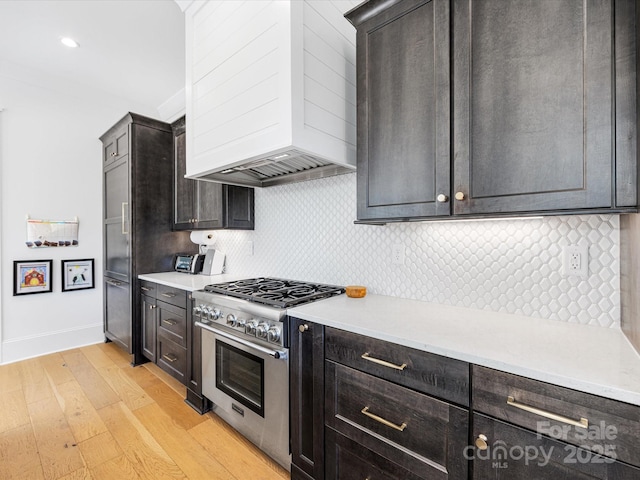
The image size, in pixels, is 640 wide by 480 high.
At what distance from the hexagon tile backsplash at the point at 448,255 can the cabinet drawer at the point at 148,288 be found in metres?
1.01

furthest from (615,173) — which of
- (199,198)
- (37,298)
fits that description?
(37,298)

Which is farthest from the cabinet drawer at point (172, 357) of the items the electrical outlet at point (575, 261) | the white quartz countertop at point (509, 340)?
the electrical outlet at point (575, 261)

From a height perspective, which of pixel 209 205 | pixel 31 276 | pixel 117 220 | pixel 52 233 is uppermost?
pixel 209 205

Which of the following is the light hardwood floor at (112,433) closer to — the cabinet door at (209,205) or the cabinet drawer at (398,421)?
the cabinet drawer at (398,421)

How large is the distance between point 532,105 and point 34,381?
4129mm

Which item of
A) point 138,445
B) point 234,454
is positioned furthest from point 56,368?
point 234,454

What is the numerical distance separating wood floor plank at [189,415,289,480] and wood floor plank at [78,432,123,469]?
0.44m

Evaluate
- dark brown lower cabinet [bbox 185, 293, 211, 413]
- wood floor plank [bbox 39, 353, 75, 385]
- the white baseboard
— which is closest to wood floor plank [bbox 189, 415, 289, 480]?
dark brown lower cabinet [bbox 185, 293, 211, 413]

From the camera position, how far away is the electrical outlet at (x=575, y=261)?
4.09 feet

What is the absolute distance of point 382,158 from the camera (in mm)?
1503

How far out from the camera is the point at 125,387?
258 centimetres

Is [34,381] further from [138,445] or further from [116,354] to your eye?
[138,445]

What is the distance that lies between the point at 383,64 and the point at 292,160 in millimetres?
742

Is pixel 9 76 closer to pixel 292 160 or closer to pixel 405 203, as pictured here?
pixel 292 160
